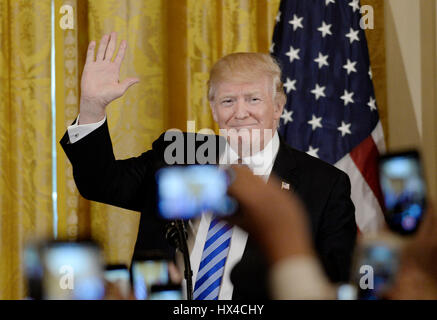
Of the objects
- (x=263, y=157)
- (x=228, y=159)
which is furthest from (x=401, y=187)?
(x=263, y=157)

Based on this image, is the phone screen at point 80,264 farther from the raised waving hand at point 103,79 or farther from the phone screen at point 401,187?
the raised waving hand at point 103,79

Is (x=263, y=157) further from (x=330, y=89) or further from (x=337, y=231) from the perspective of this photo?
(x=330, y=89)

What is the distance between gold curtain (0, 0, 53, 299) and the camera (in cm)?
219

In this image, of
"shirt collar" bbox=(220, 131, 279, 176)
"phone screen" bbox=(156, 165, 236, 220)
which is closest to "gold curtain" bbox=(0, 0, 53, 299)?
"shirt collar" bbox=(220, 131, 279, 176)

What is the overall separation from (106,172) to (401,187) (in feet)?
3.58

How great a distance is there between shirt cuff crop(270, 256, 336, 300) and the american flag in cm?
182

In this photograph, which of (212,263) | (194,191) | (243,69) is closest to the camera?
(194,191)

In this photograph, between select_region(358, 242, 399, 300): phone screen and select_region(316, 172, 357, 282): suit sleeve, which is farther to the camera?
select_region(316, 172, 357, 282): suit sleeve

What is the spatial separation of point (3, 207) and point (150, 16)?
3.11ft

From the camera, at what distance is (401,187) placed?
1.25 ft

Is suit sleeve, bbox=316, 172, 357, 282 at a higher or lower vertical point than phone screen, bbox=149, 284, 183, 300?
lower

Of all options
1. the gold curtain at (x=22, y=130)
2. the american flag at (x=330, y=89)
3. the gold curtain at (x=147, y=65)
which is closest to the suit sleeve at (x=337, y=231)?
the american flag at (x=330, y=89)

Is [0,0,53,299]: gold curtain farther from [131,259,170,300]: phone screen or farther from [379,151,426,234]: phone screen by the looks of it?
[379,151,426,234]: phone screen

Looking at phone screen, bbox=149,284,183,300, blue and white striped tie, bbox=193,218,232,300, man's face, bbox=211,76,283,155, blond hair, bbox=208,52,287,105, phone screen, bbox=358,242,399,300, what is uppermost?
Answer: blond hair, bbox=208,52,287,105
